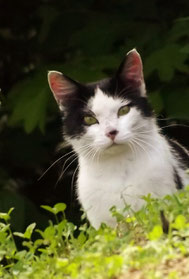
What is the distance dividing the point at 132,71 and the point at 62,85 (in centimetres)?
46

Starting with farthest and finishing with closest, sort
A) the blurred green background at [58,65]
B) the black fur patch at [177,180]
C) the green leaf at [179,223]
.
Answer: the blurred green background at [58,65] < the black fur patch at [177,180] < the green leaf at [179,223]

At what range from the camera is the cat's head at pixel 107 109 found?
4.86m

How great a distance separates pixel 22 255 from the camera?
4.02 metres

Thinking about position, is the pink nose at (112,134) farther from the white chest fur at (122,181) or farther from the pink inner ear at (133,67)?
the pink inner ear at (133,67)

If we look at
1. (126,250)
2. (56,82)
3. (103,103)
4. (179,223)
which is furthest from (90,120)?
(126,250)

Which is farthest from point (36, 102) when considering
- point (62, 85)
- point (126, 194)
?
point (126, 194)

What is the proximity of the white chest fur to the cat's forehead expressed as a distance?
303 mm

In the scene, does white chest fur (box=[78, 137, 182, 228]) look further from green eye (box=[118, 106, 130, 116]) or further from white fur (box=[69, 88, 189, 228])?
green eye (box=[118, 106, 130, 116])

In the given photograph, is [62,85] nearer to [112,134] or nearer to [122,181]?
[112,134]

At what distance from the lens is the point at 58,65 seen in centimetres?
655

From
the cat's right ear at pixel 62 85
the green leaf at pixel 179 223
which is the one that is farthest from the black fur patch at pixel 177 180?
the green leaf at pixel 179 223

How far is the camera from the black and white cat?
4.84m

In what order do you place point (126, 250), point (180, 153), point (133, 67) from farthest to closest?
1. point (180, 153)
2. point (133, 67)
3. point (126, 250)

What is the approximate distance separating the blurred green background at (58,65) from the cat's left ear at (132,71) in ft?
1.83
